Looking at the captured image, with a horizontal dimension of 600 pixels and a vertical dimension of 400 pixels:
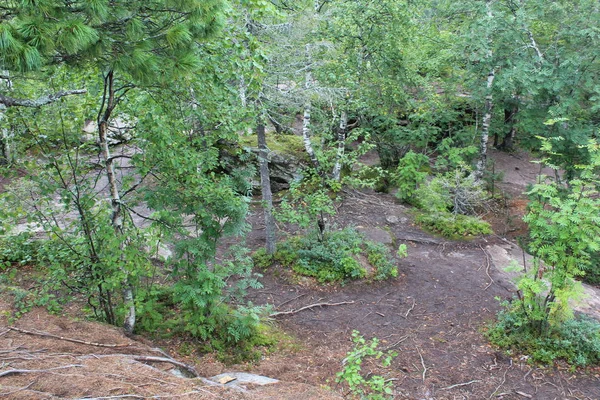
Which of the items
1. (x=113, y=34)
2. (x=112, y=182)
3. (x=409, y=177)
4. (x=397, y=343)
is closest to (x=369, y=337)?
(x=397, y=343)

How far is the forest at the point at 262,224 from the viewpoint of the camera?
11.1ft

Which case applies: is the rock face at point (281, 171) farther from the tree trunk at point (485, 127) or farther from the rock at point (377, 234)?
the tree trunk at point (485, 127)

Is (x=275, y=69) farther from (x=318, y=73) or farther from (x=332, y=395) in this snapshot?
(x=332, y=395)

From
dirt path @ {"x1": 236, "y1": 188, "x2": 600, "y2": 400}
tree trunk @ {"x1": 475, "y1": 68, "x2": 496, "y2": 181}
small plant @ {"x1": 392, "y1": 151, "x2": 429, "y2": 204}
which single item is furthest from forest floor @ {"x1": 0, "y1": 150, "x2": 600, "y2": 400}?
tree trunk @ {"x1": 475, "y1": 68, "x2": 496, "y2": 181}

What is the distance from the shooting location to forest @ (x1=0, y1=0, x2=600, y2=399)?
3.37 metres

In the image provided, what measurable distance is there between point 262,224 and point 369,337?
15.3 ft

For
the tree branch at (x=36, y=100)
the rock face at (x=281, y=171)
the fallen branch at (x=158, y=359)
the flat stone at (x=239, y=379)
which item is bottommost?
the flat stone at (x=239, y=379)

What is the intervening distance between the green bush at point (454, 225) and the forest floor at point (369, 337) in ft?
0.85

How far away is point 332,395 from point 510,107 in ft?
38.8

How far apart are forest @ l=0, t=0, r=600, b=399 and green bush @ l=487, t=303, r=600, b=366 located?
32mm

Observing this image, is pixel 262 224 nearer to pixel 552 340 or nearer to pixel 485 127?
pixel 552 340

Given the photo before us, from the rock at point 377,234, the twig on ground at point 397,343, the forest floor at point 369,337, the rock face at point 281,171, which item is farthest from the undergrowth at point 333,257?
the rock face at point 281,171

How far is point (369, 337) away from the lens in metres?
6.21

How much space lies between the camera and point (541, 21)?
10.6 meters
